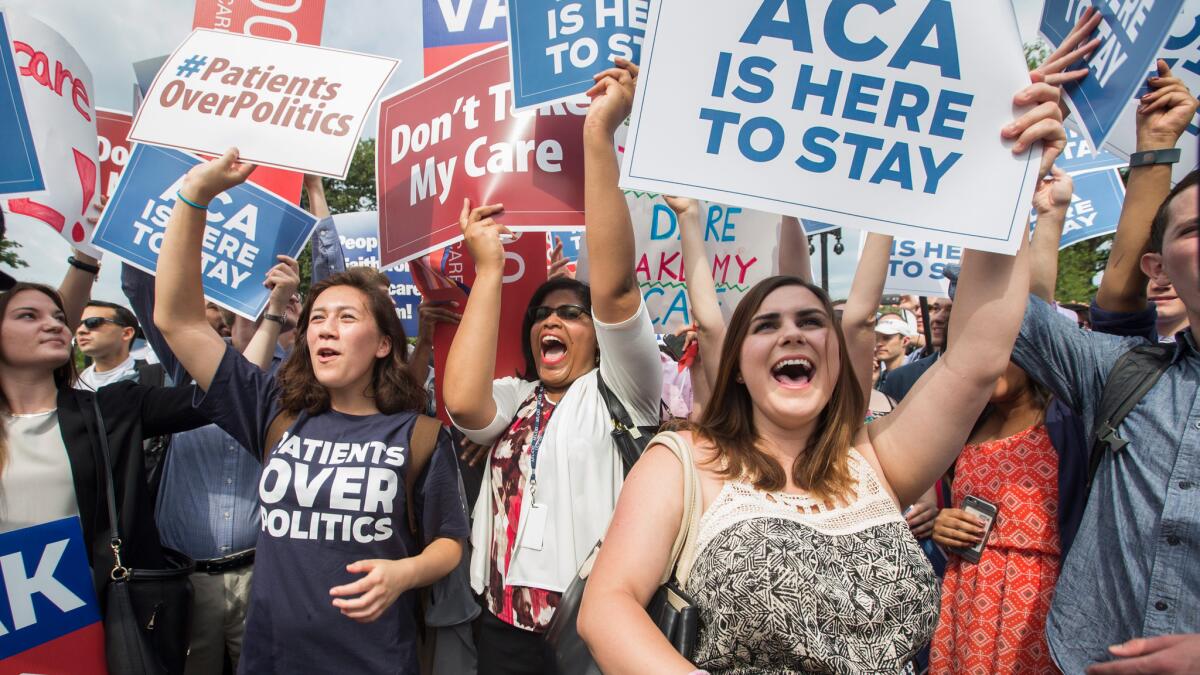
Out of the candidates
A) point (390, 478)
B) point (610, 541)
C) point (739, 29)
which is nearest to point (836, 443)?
point (610, 541)

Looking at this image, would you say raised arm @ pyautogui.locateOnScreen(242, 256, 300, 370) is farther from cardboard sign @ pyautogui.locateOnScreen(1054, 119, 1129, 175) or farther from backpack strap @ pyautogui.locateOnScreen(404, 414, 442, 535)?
cardboard sign @ pyautogui.locateOnScreen(1054, 119, 1129, 175)

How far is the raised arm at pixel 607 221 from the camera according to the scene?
6.84ft

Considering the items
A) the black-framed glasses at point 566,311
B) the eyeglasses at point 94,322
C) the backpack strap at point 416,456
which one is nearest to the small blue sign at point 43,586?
the backpack strap at point 416,456

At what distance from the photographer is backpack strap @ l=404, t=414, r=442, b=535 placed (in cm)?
234

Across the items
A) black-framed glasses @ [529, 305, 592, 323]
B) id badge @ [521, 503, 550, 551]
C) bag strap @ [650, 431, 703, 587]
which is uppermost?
black-framed glasses @ [529, 305, 592, 323]

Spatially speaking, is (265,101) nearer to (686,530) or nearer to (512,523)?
(512,523)

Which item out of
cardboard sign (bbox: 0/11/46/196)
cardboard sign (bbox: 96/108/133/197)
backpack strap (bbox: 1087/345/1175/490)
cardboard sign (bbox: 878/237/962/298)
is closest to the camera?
backpack strap (bbox: 1087/345/1175/490)

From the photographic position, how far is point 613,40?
8.41 ft

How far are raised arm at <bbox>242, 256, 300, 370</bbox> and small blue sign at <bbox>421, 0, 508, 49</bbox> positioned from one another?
4.11 ft

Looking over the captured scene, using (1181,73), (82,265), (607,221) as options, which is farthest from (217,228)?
(1181,73)

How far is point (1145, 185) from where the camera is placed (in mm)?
2021

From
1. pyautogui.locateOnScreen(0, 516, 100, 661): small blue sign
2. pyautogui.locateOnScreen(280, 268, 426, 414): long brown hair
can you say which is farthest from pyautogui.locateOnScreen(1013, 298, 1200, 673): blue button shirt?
pyautogui.locateOnScreen(0, 516, 100, 661): small blue sign

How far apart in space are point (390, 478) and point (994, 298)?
1806 mm

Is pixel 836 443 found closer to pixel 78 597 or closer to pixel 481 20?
pixel 78 597
